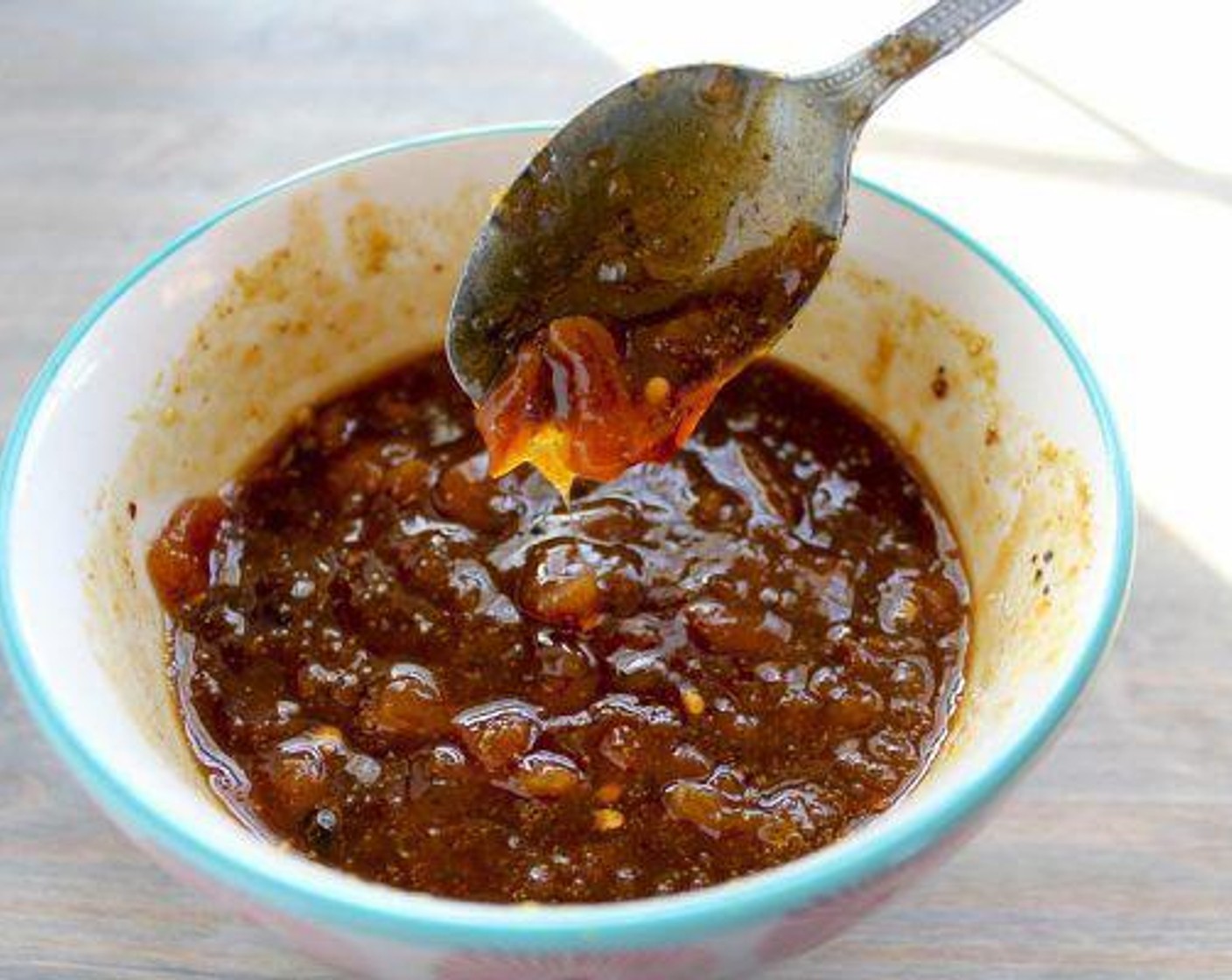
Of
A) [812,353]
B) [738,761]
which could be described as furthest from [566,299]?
[738,761]

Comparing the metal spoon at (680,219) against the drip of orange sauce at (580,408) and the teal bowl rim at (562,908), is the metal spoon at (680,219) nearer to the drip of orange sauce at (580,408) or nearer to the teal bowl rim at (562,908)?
the drip of orange sauce at (580,408)

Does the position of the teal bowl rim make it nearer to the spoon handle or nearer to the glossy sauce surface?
the glossy sauce surface

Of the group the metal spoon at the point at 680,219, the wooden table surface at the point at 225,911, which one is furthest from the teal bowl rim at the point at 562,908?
the metal spoon at the point at 680,219

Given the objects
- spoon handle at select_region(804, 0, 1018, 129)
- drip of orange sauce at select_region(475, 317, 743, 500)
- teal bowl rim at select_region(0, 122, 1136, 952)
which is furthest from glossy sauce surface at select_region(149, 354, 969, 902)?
spoon handle at select_region(804, 0, 1018, 129)

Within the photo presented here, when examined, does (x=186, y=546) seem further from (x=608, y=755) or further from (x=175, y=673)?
(x=608, y=755)

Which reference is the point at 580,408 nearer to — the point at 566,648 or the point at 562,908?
the point at 566,648

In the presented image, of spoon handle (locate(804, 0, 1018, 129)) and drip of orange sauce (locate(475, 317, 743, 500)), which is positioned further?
drip of orange sauce (locate(475, 317, 743, 500))
